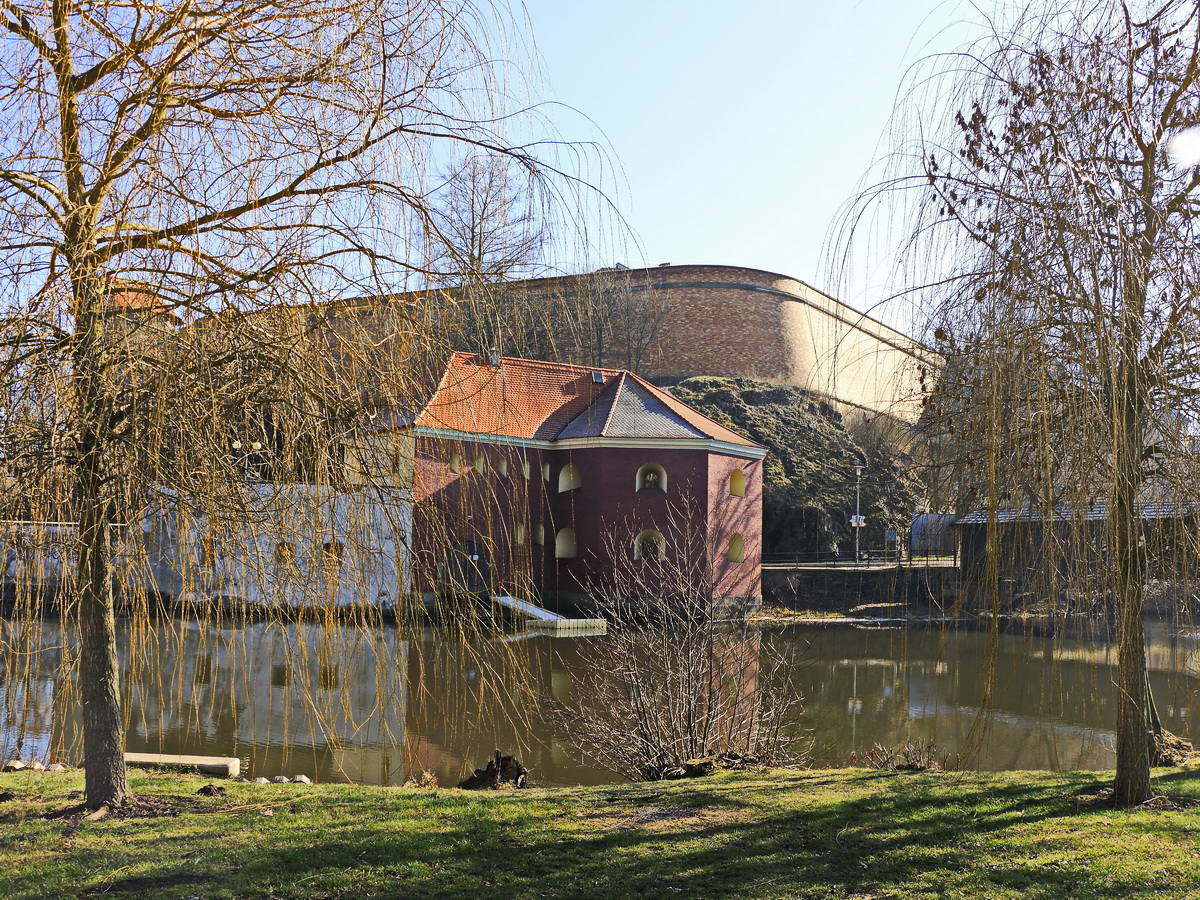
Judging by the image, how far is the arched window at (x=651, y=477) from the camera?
79.7ft

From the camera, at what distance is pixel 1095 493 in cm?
400

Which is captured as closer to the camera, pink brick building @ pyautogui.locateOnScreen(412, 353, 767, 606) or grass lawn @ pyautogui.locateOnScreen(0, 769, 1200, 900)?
grass lawn @ pyautogui.locateOnScreen(0, 769, 1200, 900)

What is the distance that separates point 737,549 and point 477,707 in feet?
64.5

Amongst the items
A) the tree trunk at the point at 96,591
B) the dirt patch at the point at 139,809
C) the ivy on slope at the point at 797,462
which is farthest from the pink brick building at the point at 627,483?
the tree trunk at the point at 96,591

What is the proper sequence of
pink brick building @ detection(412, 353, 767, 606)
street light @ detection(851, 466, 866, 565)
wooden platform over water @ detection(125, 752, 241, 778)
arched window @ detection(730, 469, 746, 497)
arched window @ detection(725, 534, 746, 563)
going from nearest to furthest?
1. wooden platform over water @ detection(125, 752, 241, 778)
2. pink brick building @ detection(412, 353, 767, 606)
3. arched window @ detection(725, 534, 746, 563)
4. arched window @ detection(730, 469, 746, 497)
5. street light @ detection(851, 466, 866, 565)

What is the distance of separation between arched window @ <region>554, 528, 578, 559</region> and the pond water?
7.15 meters

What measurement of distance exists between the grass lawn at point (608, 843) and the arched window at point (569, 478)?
1814cm

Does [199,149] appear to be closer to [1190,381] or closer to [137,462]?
[137,462]

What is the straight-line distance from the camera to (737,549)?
25344 mm

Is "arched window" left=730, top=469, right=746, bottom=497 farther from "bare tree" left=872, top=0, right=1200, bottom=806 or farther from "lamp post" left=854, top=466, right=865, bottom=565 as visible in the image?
"bare tree" left=872, top=0, right=1200, bottom=806

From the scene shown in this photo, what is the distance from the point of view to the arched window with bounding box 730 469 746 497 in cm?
2567

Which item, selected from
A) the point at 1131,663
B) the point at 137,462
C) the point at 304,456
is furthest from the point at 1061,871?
the point at 137,462

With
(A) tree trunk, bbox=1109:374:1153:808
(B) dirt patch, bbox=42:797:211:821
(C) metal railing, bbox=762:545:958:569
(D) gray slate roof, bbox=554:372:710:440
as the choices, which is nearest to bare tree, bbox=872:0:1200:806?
(A) tree trunk, bbox=1109:374:1153:808

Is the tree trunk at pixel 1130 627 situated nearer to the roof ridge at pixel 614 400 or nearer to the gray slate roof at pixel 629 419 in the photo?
the gray slate roof at pixel 629 419
